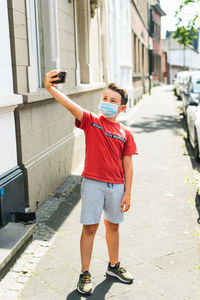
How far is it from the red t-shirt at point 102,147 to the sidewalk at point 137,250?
3.34 ft

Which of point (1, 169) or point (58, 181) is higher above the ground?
point (1, 169)

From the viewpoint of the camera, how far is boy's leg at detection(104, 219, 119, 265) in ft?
12.5

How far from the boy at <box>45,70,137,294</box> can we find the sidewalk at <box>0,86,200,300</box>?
341 millimetres

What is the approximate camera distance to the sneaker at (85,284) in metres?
3.63

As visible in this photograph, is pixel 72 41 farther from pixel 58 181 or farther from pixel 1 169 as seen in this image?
pixel 1 169

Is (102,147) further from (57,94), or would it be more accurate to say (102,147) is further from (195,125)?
(195,125)

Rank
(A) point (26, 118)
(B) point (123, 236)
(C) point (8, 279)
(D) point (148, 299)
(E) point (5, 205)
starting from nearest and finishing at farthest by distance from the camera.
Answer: (D) point (148, 299), (C) point (8, 279), (E) point (5, 205), (B) point (123, 236), (A) point (26, 118)

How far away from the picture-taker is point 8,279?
3.94 metres

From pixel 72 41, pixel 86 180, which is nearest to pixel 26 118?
pixel 86 180

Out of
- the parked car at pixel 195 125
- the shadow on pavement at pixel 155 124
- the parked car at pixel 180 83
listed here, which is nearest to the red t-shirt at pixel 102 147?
the parked car at pixel 195 125

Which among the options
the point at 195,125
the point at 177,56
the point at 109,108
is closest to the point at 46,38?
the point at 195,125

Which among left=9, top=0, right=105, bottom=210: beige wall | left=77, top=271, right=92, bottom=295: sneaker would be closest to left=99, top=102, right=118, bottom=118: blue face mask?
left=77, top=271, right=92, bottom=295: sneaker

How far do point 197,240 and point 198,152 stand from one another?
4.67 meters

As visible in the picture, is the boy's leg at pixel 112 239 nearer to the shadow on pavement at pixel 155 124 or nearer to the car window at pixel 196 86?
the shadow on pavement at pixel 155 124
